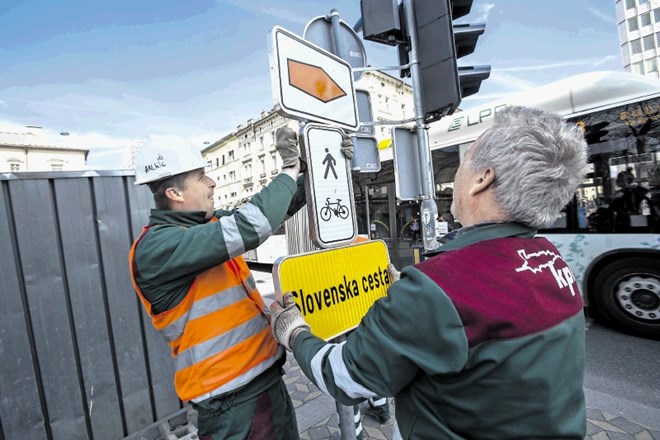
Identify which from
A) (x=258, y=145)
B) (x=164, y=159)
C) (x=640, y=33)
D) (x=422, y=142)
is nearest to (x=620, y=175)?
(x=422, y=142)

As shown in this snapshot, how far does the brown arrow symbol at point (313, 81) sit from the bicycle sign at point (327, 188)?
0.17 metres

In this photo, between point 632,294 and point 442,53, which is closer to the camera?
point 442,53

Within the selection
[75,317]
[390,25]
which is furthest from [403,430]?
[390,25]

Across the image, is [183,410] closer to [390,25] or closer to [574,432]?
[574,432]

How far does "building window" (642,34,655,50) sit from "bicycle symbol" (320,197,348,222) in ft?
245

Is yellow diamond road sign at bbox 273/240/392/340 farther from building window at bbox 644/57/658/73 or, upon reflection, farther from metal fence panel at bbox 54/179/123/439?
building window at bbox 644/57/658/73

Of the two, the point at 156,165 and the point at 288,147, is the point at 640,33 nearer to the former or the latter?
the point at 288,147

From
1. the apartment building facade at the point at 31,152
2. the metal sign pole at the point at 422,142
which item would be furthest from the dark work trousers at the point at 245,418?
the apartment building facade at the point at 31,152

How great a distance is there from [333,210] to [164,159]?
803 millimetres

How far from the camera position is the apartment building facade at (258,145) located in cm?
3703

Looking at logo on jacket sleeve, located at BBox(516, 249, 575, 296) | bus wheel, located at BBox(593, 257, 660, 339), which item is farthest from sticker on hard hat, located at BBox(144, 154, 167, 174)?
bus wheel, located at BBox(593, 257, 660, 339)

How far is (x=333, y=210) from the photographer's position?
1.65m

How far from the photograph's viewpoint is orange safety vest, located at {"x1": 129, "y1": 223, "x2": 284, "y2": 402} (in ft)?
4.89

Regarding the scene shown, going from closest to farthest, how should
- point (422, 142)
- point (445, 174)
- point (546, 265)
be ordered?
point (546, 265) < point (422, 142) < point (445, 174)
